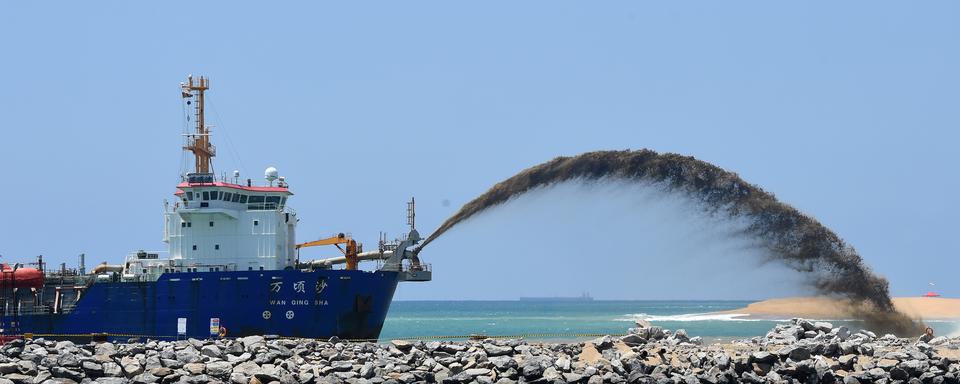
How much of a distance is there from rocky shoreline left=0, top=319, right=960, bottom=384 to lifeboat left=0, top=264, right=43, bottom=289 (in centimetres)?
1355

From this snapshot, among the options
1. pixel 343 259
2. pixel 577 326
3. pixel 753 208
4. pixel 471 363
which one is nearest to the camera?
pixel 471 363

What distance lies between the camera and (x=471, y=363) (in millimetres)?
23750

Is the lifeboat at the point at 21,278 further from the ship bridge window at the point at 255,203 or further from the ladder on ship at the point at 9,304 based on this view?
the ship bridge window at the point at 255,203

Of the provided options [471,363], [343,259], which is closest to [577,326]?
[343,259]

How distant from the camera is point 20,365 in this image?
23.0 meters

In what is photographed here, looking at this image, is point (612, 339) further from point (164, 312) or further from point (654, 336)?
point (164, 312)

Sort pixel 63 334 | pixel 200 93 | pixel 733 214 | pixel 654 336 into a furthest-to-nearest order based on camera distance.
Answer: pixel 200 93
pixel 63 334
pixel 733 214
pixel 654 336

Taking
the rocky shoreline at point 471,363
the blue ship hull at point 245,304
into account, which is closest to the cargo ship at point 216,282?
the blue ship hull at point 245,304

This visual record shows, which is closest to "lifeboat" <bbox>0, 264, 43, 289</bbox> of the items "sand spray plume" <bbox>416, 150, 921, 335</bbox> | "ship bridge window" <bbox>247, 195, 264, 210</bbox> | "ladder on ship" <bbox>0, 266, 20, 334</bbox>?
"ladder on ship" <bbox>0, 266, 20, 334</bbox>

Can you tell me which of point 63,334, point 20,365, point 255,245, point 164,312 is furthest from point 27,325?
point 20,365

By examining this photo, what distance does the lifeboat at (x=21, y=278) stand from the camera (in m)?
38.1

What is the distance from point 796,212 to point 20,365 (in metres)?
20.3

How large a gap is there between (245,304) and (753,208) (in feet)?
46.2

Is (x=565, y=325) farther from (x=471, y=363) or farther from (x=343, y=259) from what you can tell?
(x=471, y=363)
